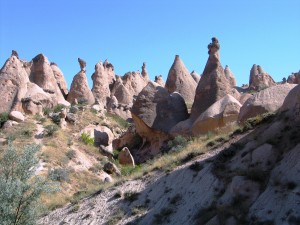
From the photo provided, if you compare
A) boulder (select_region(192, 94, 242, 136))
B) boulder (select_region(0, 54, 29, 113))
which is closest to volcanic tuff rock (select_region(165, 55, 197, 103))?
boulder (select_region(0, 54, 29, 113))

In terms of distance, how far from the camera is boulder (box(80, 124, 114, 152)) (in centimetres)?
3106

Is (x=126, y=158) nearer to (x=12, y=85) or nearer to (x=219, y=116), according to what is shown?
(x=219, y=116)

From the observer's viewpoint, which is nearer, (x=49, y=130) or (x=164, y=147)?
(x=164, y=147)

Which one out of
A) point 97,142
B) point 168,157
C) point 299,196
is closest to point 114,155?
point 97,142

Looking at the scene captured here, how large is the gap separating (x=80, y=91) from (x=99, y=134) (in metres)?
→ 8.43

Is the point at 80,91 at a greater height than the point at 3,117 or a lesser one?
greater

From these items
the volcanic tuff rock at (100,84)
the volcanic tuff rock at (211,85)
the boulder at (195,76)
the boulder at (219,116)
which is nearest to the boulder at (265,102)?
the boulder at (219,116)

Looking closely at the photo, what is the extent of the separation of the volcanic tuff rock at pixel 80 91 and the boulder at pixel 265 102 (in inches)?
869

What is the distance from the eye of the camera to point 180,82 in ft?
109

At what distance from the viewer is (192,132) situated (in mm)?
22172

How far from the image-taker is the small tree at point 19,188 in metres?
11.7

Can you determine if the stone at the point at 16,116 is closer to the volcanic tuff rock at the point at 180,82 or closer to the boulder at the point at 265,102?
the volcanic tuff rock at the point at 180,82

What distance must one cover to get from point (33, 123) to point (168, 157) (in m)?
13.2

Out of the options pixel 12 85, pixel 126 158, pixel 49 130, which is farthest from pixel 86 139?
pixel 12 85
